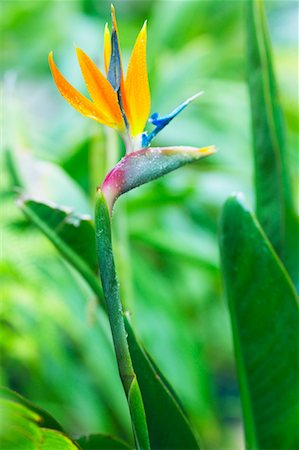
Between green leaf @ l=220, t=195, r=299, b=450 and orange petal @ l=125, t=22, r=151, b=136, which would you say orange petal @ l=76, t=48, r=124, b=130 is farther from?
green leaf @ l=220, t=195, r=299, b=450

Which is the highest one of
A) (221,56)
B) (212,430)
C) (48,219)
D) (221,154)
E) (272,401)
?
(221,56)

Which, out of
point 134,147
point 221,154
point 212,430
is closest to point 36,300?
point 212,430

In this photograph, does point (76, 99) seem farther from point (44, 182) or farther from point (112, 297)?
point (44, 182)

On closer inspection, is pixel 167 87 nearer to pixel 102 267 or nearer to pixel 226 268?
pixel 226 268

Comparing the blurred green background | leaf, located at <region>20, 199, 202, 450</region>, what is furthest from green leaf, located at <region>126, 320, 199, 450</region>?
the blurred green background

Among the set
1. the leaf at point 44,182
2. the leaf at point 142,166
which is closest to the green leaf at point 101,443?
the leaf at point 142,166

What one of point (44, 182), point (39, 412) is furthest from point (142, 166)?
point (44, 182)

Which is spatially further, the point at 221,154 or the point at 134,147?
the point at 221,154
